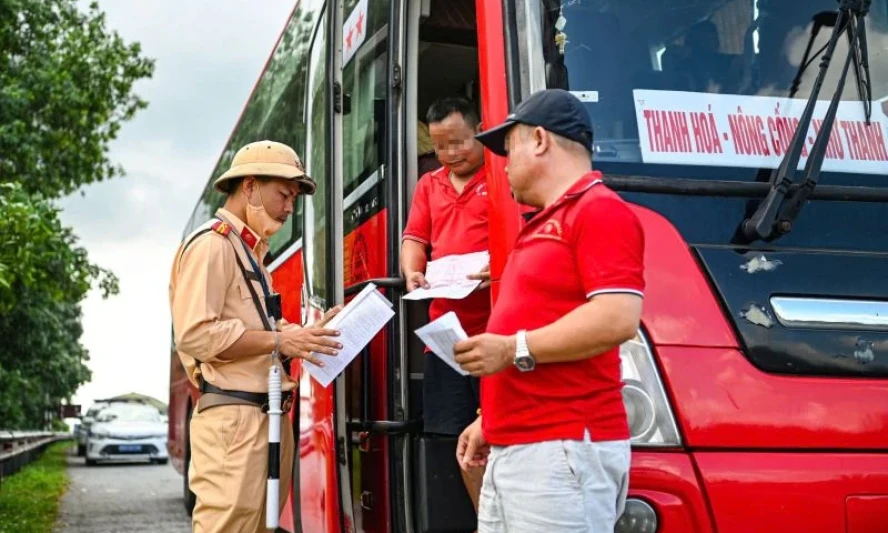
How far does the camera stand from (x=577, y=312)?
2422 millimetres

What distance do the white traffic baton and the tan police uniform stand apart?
0.07 m

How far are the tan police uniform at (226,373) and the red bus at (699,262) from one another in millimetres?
423

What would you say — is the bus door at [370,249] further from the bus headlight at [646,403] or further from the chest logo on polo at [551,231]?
the chest logo on polo at [551,231]

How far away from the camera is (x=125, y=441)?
26016 mm

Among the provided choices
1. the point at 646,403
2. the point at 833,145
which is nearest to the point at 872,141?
the point at 833,145

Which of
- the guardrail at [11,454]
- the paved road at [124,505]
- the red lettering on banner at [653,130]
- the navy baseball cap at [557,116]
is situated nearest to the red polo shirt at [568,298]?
the navy baseball cap at [557,116]

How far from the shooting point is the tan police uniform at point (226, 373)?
358 centimetres

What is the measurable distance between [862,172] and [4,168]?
17354 mm

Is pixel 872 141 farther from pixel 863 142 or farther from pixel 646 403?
pixel 646 403

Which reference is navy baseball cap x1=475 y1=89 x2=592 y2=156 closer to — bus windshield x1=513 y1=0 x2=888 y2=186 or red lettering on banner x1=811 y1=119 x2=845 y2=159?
bus windshield x1=513 y1=0 x2=888 y2=186

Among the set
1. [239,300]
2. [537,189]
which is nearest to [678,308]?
[537,189]

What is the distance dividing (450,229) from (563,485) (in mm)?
1657

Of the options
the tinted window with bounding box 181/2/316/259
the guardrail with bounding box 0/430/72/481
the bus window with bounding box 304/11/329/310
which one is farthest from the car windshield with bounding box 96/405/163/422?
the bus window with bounding box 304/11/329/310

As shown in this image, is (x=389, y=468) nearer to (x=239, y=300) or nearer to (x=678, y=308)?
(x=239, y=300)
